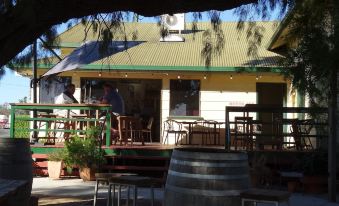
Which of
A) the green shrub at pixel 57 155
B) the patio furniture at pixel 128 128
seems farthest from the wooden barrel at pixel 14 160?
the patio furniture at pixel 128 128

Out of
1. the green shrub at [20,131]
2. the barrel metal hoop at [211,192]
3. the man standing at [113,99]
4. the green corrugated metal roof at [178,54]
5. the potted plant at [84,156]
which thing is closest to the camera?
the barrel metal hoop at [211,192]

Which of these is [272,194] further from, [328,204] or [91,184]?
[91,184]

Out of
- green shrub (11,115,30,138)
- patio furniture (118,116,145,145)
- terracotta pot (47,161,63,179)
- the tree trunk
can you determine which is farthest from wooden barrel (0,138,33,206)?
green shrub (11,115,30,138)

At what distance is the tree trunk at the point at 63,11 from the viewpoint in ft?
20.4

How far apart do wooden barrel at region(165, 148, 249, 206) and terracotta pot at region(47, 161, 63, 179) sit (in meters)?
7.74

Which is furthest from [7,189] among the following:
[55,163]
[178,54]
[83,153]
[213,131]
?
[178,54]

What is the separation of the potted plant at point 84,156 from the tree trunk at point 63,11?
5.38 meters

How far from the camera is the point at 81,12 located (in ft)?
21.2

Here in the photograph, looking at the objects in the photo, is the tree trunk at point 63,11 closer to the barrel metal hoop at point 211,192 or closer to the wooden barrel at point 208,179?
the wooden barrel at point 208,179

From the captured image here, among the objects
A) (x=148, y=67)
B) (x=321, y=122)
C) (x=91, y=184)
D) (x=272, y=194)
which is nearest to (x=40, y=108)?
(x=91, y=184)

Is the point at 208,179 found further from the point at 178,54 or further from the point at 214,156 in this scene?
the point at 178,54

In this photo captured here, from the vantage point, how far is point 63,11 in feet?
20.6

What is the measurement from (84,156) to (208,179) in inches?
291

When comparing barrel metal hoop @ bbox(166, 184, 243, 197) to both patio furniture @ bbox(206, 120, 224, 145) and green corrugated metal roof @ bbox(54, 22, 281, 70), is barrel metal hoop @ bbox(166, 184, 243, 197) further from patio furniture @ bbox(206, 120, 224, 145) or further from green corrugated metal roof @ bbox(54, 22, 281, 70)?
green corrugated metal roof @ bbox(54, 22, 281, 70)
